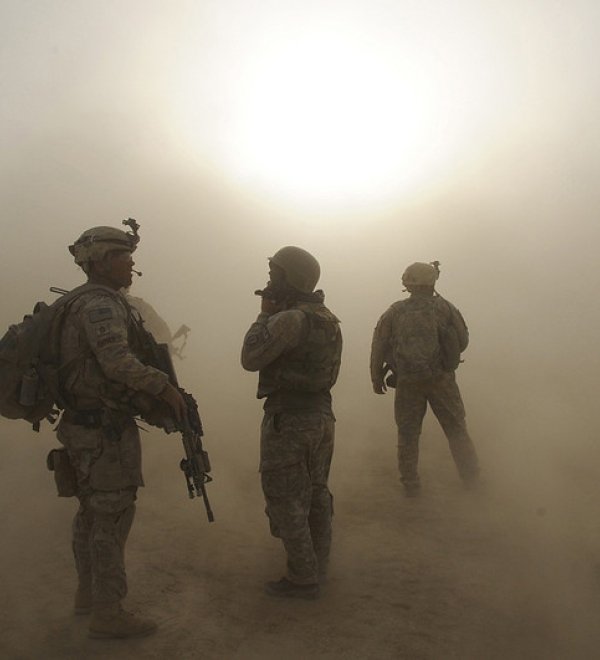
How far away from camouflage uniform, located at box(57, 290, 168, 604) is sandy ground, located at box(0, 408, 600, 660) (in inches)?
16.8

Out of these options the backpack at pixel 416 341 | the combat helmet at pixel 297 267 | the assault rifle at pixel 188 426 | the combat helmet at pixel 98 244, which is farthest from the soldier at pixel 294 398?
the backpack at pixel 416 341

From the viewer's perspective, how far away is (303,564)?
3.87 metres

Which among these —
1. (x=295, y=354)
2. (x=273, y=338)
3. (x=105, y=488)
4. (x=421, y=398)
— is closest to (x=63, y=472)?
(x=105, y=488)

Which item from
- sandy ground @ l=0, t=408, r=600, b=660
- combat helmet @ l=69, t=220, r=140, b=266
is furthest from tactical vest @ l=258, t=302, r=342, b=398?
sandy ground @ l=0, t=408, r=600, b=660

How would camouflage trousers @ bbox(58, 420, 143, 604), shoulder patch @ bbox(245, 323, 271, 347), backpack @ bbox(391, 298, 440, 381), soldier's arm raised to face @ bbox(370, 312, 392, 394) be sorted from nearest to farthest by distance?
1. camouflage trousers @ bbox(58, 420, 143, 604)
2. shoulder patch @ bbox(245, 323, 271, 347)
3. backpack @ bbox(391, 298, 440, 381)
4. soldier's arm raised to face @ bbox(370, 312, 392, 394)

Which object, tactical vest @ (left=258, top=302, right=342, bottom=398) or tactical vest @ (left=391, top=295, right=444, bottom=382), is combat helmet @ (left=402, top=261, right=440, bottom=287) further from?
tactical vest @ (left=258, top=302, right=342, bottom=398)

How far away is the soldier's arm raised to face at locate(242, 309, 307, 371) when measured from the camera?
12.3 feet

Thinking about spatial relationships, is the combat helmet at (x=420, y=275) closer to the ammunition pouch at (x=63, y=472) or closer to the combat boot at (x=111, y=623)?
the ammunition pouch at (x=63, y=472)

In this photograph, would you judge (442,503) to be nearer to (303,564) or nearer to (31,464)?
(303,564)

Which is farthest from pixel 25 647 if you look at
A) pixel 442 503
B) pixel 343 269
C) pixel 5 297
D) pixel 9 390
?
pixel 343 269

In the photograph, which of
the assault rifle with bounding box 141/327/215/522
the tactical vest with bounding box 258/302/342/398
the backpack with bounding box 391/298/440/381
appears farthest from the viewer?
the backpack with bounding box 391/298/440/381

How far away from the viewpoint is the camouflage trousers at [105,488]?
3318mm

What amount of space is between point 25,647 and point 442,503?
361 cm

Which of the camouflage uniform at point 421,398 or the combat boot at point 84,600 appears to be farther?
the camouflage uniform at point 421,398
